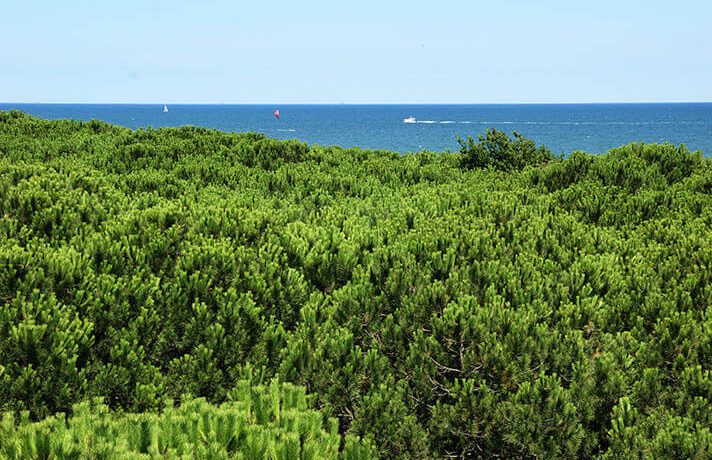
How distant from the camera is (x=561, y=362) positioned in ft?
19.6

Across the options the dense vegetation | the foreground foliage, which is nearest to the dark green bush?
the dense vegetation

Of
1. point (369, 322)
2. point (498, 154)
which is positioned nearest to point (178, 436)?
point (369, 322)

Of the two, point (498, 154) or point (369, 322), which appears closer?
point (369, 322)

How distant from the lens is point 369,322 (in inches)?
271

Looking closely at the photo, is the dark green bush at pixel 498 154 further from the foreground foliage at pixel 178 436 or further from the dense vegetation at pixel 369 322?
the foreground foliage at pixel 178 436

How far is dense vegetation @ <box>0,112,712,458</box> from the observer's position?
18.1 ft

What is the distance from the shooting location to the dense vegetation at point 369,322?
552cm

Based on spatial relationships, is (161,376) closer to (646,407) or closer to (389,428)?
(389,428)

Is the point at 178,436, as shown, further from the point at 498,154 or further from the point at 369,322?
the point at 498,154

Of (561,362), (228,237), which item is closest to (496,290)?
(561,362)

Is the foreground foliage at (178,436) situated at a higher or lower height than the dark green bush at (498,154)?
lower

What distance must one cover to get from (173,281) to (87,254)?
976 mm

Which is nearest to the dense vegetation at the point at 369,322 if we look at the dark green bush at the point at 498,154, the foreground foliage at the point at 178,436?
the foreground foliage at the point at 178,436

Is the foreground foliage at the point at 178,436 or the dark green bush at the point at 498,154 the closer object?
the foreground foliage at the point at 178,436
